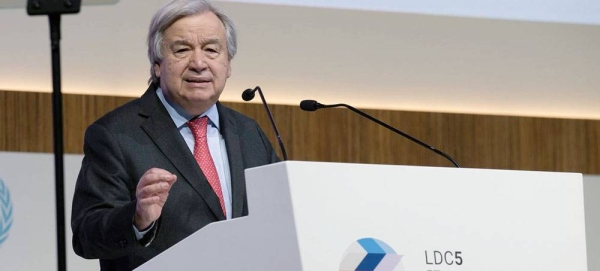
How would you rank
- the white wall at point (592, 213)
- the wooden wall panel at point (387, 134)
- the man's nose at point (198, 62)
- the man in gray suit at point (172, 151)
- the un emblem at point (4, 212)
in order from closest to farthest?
1. the man in gray suit at point (172, 151)
2. the man's nose at point (198, 62)
3. the un emblem at point (4, 212)
4. the wooden wall panel at point (387, 134)
5. the white wall at point (592, 213)

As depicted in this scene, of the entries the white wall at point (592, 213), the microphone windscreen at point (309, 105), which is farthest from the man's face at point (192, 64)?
the white wall at point (592, 213)

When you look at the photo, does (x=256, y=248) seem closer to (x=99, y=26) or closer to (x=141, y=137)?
(x=141, y=137)

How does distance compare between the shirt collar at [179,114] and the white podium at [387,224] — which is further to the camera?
the shirt collar at [179,114]

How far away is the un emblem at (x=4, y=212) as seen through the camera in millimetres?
4453

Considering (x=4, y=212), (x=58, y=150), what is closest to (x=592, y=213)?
(x=4, y=212)

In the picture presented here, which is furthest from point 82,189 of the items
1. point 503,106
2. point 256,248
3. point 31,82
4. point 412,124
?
point 503,106

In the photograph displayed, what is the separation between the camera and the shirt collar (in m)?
2.90

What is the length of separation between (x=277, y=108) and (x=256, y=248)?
2.89m

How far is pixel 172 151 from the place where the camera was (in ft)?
9.06

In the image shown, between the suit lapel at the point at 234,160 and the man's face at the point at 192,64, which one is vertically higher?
the man's face at the point at 192,64

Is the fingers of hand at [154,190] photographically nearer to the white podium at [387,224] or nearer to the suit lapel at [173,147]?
the white podium at [387,224]

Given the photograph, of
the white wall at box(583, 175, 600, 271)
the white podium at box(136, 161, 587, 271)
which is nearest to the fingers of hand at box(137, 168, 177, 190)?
the white podium at box(136, 161, 587, 271)

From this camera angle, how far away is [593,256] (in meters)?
5.58

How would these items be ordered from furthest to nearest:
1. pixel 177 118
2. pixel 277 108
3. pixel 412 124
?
pixel 412 124, pixel 277 108, pixel 177 118
